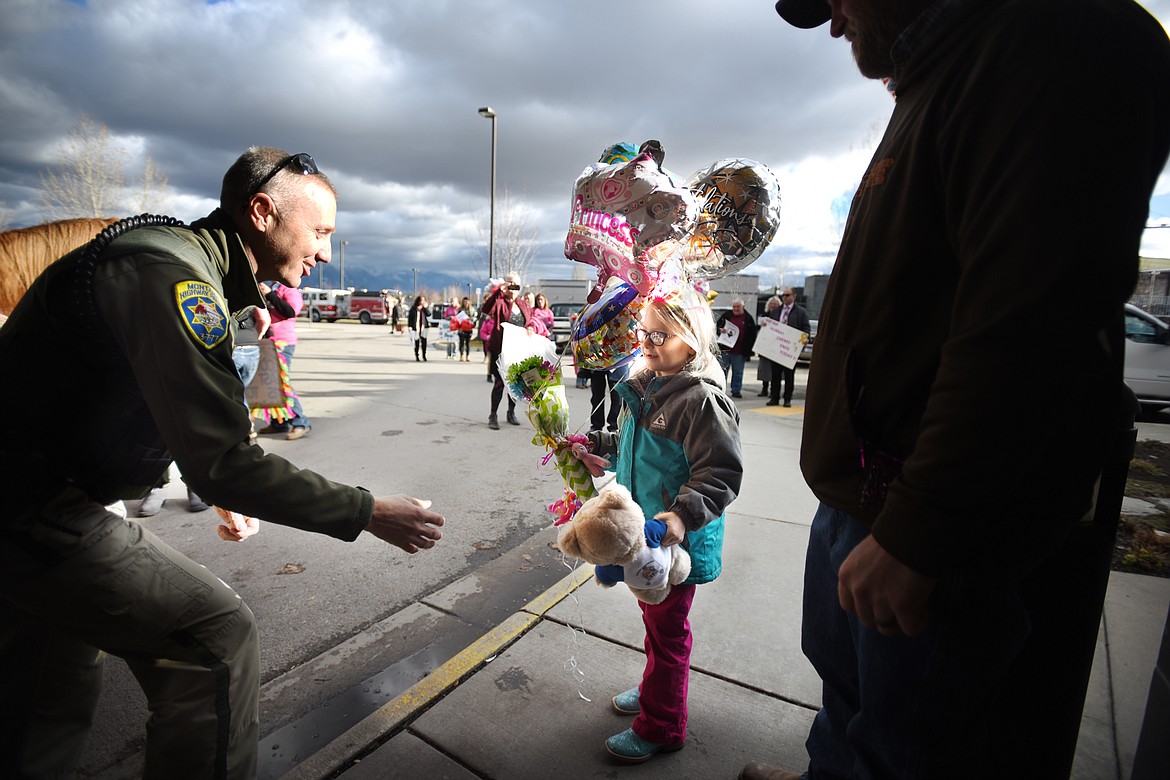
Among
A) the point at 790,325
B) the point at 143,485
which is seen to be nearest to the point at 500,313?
the point at 790,325

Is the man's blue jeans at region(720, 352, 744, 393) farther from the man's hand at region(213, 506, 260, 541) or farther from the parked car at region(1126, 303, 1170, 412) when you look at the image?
the man's hand at region(213, 506, 260, 541)

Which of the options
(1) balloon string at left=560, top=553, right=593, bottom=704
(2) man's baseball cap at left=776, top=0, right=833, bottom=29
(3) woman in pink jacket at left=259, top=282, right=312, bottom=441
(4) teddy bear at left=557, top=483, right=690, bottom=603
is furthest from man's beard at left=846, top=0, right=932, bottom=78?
(3) woman in pink jacket at left=259, top=282, right=312, bottom=441

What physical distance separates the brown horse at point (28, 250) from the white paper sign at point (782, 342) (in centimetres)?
806

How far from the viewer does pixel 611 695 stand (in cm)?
250


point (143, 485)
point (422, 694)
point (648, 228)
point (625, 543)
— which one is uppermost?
point (648, 228)

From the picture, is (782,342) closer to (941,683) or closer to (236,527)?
(236,527)

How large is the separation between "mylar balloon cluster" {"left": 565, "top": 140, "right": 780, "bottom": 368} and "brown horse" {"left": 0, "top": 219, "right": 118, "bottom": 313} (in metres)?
1.91

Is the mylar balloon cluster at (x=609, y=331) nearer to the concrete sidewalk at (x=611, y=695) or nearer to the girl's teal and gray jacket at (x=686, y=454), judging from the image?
the girl's teal and gray jacket at (x=686, y=454)

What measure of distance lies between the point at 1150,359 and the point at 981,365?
43.3ft

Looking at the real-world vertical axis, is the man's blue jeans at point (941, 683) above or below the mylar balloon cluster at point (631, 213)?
below

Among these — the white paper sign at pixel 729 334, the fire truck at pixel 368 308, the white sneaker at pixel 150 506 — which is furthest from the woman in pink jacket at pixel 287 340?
the fire truck at pixel 368 308

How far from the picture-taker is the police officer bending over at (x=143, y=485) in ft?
4.80

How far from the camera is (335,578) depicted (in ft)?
12.0

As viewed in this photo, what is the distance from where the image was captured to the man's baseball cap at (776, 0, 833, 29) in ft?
5.52
